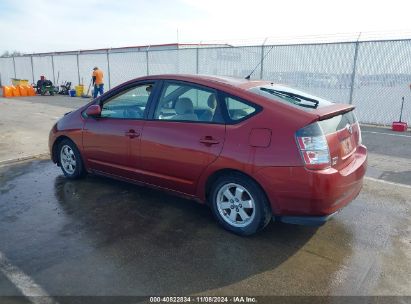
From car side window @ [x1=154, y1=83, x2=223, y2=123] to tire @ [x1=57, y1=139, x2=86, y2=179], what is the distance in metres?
1.67

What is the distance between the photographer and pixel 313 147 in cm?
307

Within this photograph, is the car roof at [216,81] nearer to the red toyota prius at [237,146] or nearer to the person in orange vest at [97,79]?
the red toyota prius at [237,146]

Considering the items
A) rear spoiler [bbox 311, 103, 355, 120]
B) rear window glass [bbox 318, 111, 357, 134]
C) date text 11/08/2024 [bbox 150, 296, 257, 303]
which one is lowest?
date text 11/08/2024 [bbox 150, 296, 257, 303]

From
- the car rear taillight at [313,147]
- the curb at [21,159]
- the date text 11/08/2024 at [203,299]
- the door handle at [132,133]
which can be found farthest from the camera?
the curb at [21,159]

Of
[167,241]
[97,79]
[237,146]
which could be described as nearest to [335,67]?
[237,146]

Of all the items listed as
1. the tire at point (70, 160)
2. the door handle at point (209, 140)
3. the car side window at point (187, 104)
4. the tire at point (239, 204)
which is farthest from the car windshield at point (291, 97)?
the tire at point (70, 160)

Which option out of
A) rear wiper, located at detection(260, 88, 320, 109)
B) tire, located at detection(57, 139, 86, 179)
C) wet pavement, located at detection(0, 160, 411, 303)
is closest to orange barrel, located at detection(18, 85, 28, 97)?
tire, located at detection(57, 139, 86, 179)

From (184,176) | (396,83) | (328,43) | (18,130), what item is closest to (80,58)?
(18,130)

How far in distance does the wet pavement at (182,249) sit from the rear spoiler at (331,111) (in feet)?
4.05

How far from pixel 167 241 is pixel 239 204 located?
2.60 ft

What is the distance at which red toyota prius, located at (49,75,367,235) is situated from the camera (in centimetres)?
312

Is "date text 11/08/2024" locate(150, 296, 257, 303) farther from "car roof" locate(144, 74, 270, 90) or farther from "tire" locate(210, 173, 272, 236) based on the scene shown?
"car roof" locate(144, 74, 270, 90)

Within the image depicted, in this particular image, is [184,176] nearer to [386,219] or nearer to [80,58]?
[386,219]

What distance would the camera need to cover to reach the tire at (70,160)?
199 inches
